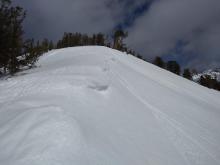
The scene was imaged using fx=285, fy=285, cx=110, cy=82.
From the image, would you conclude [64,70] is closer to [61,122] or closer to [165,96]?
[165,96]

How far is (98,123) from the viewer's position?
20.9ft

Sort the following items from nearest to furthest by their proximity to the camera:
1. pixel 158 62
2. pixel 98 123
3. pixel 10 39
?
pixel 98 123 < pixel 10 39 < pixel 158 62

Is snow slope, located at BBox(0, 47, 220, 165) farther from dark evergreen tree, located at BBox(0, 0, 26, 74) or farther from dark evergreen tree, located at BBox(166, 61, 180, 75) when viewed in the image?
dark evergreen tree, located at BBox(166, 61, 180, 75)

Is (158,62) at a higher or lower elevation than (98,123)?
lower

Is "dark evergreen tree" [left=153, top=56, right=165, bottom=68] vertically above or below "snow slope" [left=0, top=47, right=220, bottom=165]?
below

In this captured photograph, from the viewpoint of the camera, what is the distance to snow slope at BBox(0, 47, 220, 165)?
5.08 m

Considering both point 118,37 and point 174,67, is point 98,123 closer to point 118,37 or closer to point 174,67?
point 118,37

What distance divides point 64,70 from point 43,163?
19.1 feet

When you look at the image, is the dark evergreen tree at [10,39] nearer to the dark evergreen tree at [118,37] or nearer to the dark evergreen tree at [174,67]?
the dark evergreen tree at [118,37]

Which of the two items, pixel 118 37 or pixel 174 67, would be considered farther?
pixel 174 67

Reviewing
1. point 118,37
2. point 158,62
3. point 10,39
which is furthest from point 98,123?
point 158,62

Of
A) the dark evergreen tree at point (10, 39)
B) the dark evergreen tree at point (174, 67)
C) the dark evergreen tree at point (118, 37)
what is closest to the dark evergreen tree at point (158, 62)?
the dark evergreen tree at point (174, 67)

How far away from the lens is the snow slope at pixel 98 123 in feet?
16.7

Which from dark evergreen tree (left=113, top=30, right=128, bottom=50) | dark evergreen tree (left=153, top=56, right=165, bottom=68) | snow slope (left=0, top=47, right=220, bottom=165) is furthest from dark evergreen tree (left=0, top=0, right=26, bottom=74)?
dark evergreen tree (left=153, top=56, right=165, bottom=68)
